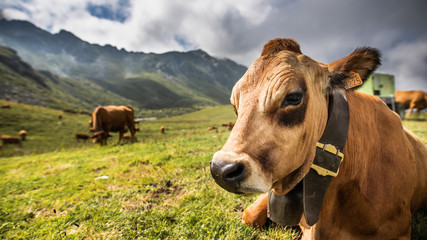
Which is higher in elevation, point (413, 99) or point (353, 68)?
point (413, 99)

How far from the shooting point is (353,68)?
1830mm

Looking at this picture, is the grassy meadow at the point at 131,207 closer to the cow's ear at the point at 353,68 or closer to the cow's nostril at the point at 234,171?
the cow's nostril at the point at 234,171

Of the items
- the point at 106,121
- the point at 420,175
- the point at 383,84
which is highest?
the point at 383,84

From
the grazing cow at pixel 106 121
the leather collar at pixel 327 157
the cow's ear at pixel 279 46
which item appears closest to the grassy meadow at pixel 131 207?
the leather collar at pixel 327 157

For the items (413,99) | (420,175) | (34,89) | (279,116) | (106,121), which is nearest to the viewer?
(279,116)

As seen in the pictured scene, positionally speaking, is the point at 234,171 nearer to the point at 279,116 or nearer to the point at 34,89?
the point at 279,116

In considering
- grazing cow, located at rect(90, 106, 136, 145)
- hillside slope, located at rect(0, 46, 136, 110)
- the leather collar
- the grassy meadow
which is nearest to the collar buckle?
the leather collar

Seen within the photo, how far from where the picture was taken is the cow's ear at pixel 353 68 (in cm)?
180

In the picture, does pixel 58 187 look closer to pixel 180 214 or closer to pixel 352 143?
pixel 180 214

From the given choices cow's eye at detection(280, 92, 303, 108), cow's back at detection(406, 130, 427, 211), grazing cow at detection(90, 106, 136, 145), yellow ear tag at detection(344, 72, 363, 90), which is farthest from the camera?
grazing cow at detection(90, 106, 136, 145)

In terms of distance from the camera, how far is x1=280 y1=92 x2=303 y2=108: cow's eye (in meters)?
A: 1.60

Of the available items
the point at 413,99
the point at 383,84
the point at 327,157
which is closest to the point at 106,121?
the point at 327,157

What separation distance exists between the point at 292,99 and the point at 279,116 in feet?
0.67

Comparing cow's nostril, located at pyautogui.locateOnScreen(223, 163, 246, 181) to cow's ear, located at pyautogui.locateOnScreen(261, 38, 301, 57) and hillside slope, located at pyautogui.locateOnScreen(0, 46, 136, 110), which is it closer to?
cow's ear, located at pyautogui.locateOnScreen(261, 38, 301, 57)
